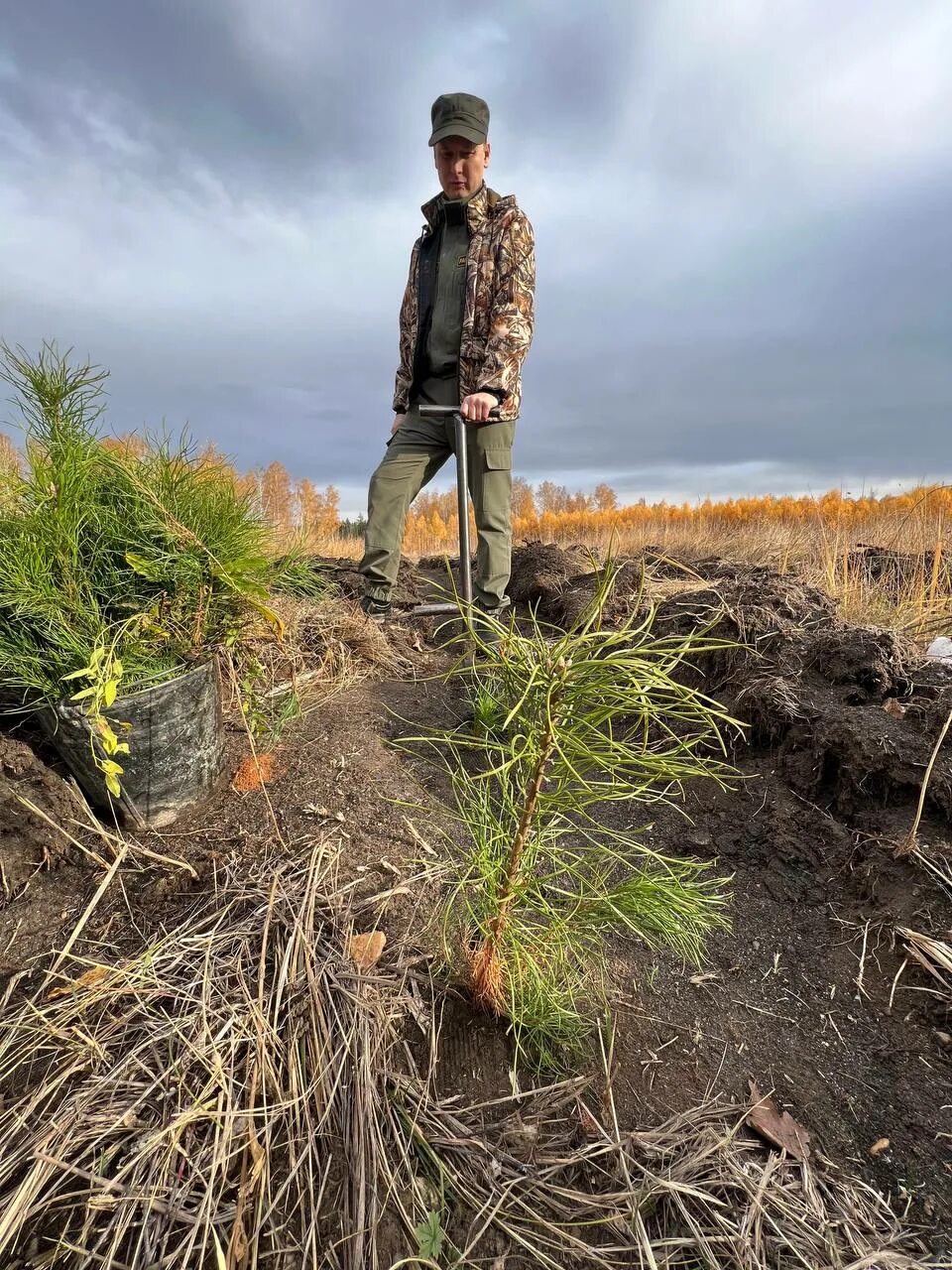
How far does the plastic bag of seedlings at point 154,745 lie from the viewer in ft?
5.11

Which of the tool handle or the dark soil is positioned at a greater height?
the tool handle

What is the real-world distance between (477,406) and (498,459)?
0.35 metres

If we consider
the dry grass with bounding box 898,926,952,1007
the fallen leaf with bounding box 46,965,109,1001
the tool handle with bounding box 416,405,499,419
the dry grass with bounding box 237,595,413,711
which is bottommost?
the dry grass with bounding box 898,926,952,1007

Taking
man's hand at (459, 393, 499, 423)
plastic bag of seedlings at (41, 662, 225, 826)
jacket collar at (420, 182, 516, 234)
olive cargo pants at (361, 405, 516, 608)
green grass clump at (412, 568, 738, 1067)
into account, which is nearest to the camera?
green grass clump at (412, 568, 738, 1067)

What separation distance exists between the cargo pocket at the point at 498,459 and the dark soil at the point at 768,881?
163 cm

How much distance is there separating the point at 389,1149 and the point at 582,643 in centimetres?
95

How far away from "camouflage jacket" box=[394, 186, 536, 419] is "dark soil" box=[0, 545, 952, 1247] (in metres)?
1.97

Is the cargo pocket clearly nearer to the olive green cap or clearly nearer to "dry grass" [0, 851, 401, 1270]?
the olive green cap

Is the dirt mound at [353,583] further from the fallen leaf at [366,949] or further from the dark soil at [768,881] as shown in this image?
the fallen leaf at [366,949]

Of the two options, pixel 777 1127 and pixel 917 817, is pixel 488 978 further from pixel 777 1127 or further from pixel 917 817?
pixel 917 817

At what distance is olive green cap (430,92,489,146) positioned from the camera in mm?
3086

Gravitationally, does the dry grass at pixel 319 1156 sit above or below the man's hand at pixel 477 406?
below

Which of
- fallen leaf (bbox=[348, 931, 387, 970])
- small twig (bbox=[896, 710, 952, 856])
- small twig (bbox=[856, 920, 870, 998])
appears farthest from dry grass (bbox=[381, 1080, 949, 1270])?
small twig (bbox=[896, 710, 952, 856])

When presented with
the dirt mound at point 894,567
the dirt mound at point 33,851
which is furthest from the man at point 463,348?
the dirt mound at point 894,567
